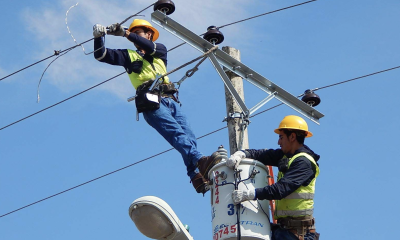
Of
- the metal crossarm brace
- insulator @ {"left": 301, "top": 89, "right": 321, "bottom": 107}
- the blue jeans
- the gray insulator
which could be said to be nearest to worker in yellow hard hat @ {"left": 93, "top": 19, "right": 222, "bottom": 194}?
the blue jeans

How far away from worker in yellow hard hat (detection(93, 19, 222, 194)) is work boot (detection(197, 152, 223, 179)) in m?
0.17

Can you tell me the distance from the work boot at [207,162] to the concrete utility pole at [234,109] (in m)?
0.29

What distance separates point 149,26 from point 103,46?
74 centimetres

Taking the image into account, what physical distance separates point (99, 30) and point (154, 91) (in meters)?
0.80

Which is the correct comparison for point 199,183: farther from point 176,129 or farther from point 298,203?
point 298,203

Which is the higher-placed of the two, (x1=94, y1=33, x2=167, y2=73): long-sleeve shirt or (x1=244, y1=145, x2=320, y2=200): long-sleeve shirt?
(x1=94, y1=33, x2=167, y2=73): long-sleeve shirt

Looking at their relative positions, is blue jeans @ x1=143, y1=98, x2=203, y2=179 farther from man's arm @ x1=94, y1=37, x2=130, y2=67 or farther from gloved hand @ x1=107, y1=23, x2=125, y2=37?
gloved hand @ x1=107, y1=23, x2=125, y2=37

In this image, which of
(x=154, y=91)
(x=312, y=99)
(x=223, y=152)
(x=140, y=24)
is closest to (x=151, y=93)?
(x=154, y=91)

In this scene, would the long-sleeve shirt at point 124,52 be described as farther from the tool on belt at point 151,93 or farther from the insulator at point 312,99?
the insulator at point 312,99

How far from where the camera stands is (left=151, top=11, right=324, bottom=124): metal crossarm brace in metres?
7.57

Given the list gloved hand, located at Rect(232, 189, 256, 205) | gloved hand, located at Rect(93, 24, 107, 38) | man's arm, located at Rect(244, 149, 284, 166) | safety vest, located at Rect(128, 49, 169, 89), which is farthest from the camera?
safety vest, located at Rect(128, 49, 169, 89)

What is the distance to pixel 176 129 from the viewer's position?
302 inches

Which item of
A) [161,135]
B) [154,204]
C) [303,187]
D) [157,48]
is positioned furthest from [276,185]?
[157,48]

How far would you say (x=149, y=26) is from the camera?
8.23 metres
